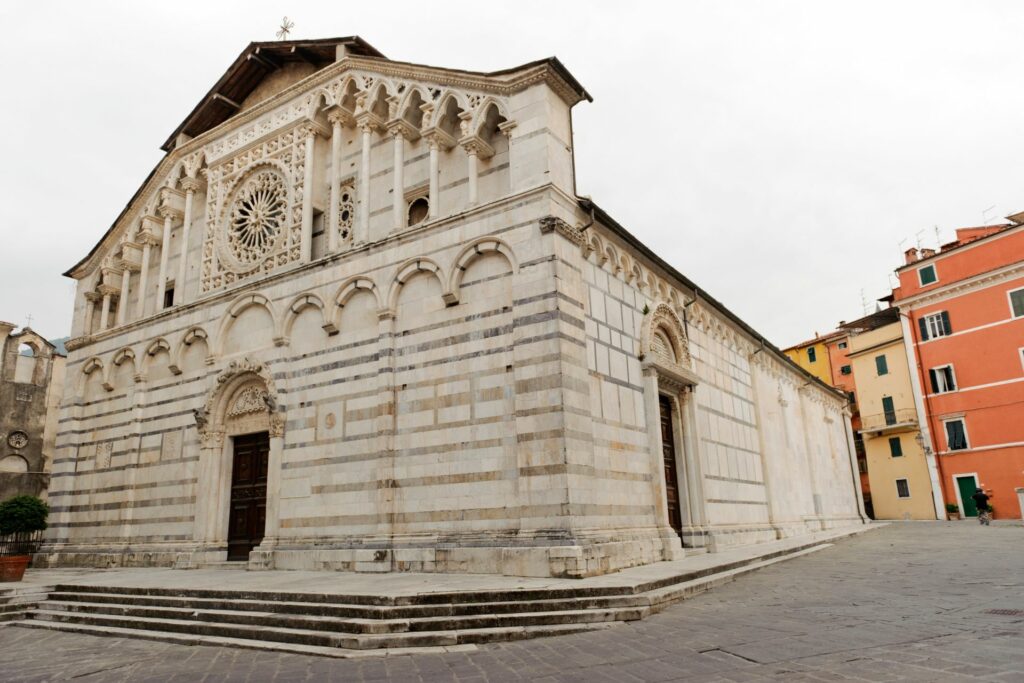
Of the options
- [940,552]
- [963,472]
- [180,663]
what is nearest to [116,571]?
[180,663]

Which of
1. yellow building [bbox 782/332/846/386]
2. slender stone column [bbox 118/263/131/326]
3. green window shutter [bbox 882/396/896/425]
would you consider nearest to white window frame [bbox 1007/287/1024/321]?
green window shutter [bbox 882/396/896/425]

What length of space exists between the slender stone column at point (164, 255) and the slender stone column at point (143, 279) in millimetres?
434

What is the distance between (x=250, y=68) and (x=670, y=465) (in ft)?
47.6

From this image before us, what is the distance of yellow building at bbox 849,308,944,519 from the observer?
3491 centimetres

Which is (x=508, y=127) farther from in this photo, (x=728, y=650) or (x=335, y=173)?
(x=728, y=650)

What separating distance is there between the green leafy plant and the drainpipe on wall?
117 feet

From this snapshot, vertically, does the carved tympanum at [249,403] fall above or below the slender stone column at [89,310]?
below

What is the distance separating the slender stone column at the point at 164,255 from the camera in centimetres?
1805

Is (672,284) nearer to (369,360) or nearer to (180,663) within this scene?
(369,360)

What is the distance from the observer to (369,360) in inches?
508

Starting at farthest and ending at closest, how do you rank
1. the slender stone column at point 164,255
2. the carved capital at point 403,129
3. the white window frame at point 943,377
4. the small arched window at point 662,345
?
the white window frame at point 943,377
the slender stone column at point 164,255
the small arched window at point 662,345
the carved capital at point 403,129

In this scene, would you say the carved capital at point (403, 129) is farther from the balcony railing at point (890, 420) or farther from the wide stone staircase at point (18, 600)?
the balcony railing at point (890, 420)

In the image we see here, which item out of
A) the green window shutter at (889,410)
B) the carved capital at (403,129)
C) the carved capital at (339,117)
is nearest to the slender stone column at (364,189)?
the carved capital at (339,117)

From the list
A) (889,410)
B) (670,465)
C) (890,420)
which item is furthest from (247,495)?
(889,410)
